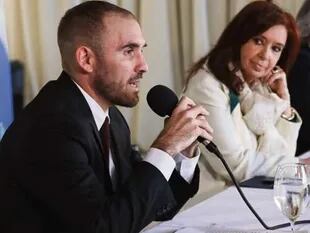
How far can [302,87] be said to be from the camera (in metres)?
2.47

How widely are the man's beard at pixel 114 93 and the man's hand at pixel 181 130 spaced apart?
0.10 meters

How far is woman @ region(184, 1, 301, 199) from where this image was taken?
1.92m

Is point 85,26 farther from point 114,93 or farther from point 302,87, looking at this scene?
point 302,87

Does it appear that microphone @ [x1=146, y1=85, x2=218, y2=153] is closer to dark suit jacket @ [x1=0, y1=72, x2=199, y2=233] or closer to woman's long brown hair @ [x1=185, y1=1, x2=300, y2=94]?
dark suit jacket @ [x1=0, y1=72, x2=199, y2=233]

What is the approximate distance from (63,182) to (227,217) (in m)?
0.38

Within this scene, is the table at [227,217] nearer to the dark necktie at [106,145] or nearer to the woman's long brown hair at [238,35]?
the dark necktie at [106,145]

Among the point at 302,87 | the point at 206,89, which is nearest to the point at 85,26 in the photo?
the point at 206,89

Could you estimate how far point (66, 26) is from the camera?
130 cm

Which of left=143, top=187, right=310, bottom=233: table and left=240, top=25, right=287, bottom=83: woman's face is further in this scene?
left=240, top=25, right=287, bottom=83: woman's face

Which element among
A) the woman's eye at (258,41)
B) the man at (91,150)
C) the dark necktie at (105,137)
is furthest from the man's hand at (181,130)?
the woman's eye at (258,41)

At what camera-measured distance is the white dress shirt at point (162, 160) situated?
1.20 m

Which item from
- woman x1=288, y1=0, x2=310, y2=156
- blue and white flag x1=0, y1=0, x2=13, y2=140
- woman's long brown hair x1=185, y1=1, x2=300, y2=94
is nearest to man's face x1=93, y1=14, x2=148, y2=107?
woman's long brown hair x1=185, y1=1, x2=300, y2=94

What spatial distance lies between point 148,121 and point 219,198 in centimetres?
186

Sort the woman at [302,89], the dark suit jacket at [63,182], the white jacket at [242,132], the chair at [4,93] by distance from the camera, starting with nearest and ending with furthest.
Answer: the dark suit jacket at [63,182]
the white jacket at [242,132]
the woman at [302,89]
the chair at [4,93]
